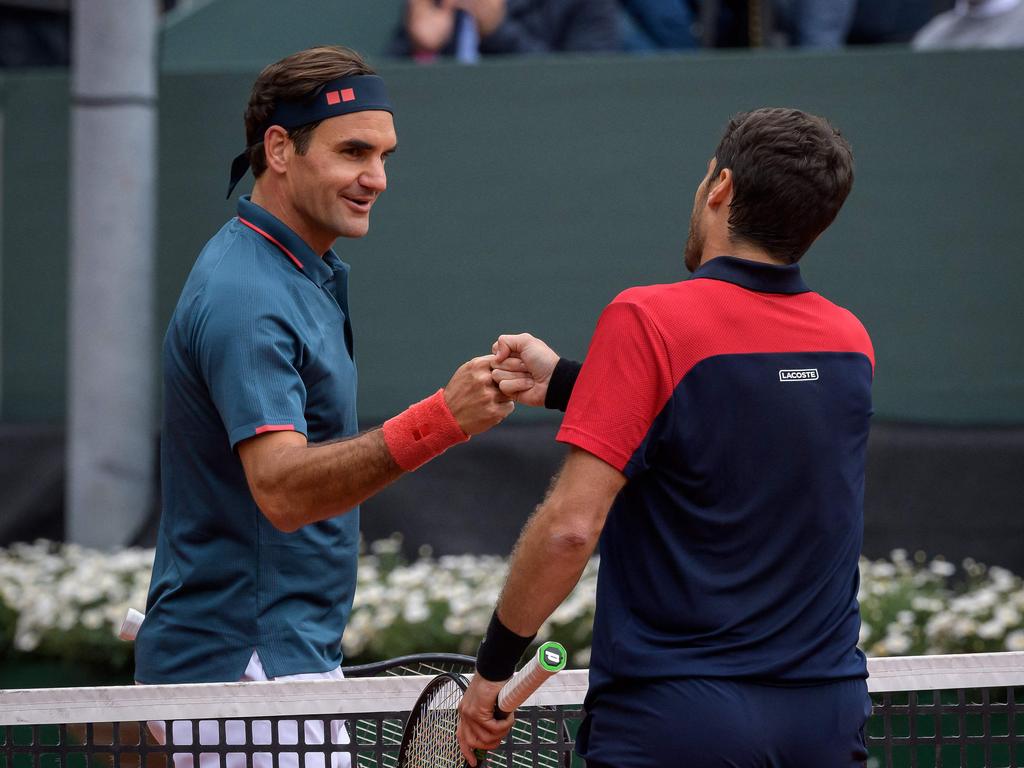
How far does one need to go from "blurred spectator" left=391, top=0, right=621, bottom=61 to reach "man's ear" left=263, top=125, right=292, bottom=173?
3.74 metres

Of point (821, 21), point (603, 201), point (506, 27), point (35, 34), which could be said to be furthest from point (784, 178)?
point (35, 34)

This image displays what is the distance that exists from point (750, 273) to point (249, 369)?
2.75 feet

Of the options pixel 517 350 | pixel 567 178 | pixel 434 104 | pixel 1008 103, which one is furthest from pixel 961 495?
pixel 517 350

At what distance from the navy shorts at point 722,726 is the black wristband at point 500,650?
0.14 meters

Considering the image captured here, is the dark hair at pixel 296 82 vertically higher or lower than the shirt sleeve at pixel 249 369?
higher

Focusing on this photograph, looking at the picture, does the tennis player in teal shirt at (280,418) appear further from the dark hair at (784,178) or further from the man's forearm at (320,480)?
the dark hair at (784,178)

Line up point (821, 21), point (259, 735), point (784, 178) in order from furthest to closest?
point (821, 21), point (259, 735), point (784, 178)

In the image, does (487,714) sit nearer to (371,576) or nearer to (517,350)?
(517,350)

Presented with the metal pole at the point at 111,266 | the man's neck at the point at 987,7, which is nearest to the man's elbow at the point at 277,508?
the metal pole at the point at 111,266

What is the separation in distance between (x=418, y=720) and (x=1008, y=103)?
15.1ft

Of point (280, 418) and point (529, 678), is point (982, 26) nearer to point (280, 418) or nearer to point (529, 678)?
point (280, 418)

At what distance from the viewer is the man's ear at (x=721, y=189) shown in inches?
84.6

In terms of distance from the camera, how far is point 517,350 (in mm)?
2539

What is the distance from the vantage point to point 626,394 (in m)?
1.99
